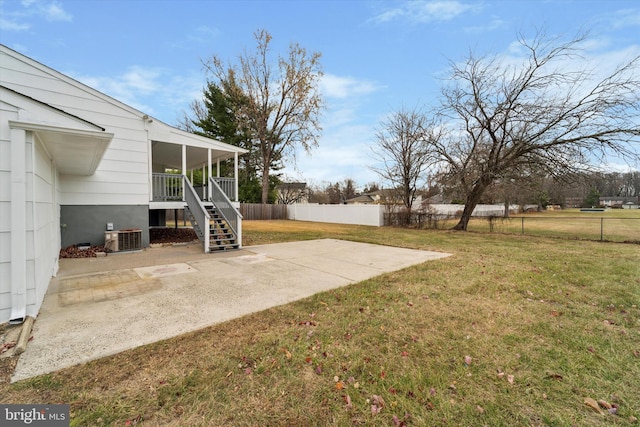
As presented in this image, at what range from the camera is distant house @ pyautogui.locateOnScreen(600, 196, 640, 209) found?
6087 cm

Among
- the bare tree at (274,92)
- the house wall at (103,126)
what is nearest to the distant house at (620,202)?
the bare tree at (274,92)

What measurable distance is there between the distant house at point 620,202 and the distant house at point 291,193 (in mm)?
65817

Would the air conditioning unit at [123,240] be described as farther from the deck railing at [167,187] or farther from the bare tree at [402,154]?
the bare tree at [402,154]

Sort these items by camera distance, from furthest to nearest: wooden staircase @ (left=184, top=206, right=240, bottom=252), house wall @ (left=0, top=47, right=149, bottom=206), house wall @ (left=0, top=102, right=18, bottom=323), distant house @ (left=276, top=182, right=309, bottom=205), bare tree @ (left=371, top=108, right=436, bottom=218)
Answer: distant house @ (left=276, top=182, right=309, bottom=205) < bare tree @ (left=371, top=108, right=436, bottom=218) < wooden staircase @ (left=184, top=206, right=240, bottom=252) < house wall @ (left=0, top=47, right=149, bottom=206) < house wall @ (left=0, top=102, right=18, bottom=323)

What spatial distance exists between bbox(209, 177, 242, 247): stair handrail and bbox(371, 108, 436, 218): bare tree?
40.2ft

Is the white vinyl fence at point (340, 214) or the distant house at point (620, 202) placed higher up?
the distant house at point (620, 202)

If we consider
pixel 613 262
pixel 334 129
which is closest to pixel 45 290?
pixel 613 262

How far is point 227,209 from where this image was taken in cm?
890

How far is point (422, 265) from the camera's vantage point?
6480 mm

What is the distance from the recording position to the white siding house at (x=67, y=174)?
321cm

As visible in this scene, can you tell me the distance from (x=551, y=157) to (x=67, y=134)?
629 inches

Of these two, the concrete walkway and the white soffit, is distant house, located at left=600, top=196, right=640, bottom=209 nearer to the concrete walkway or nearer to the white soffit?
the concrete walkway

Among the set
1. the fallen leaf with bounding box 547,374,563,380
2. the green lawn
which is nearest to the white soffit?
the green lawn

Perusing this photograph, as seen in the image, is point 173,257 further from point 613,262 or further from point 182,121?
point 182,121
